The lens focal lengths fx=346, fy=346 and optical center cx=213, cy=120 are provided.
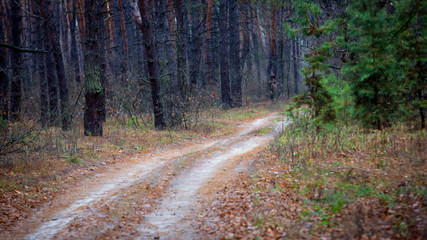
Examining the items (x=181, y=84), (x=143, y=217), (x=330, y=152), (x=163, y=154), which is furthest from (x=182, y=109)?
(x=143, y=217)

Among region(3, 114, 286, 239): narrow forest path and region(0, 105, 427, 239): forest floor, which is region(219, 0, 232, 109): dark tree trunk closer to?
region(3, 114, 286, 239): narrow forest path

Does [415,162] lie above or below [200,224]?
above

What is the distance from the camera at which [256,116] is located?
22.2 meters

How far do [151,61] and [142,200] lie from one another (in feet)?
32.8

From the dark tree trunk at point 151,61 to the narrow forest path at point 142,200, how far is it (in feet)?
13.7

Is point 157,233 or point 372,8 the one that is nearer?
point 157,233

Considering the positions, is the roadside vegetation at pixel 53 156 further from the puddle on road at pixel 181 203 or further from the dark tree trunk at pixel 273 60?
the dark tree trunk at pixel 273 60

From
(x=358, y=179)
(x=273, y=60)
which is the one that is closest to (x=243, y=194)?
(x=358, y=179)

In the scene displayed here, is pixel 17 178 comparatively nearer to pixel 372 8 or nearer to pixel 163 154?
pixel 163 154

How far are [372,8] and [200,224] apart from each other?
7257 mm

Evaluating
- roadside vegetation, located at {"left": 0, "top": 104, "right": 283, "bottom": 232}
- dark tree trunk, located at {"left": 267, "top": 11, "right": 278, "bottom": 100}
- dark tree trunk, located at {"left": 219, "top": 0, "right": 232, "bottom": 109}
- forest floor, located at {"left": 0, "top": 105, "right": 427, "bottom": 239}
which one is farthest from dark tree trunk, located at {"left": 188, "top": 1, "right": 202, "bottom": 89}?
forest floor, located at {"left": 0, "top": 105, "right": 427, "bottom": 239}

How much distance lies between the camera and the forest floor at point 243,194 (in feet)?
16.7

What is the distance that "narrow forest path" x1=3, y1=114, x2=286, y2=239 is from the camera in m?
5.80

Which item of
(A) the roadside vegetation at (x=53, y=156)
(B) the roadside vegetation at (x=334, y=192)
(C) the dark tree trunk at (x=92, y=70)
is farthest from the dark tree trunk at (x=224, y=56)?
(B) the roadside vegetation at (x=334, y=192)
